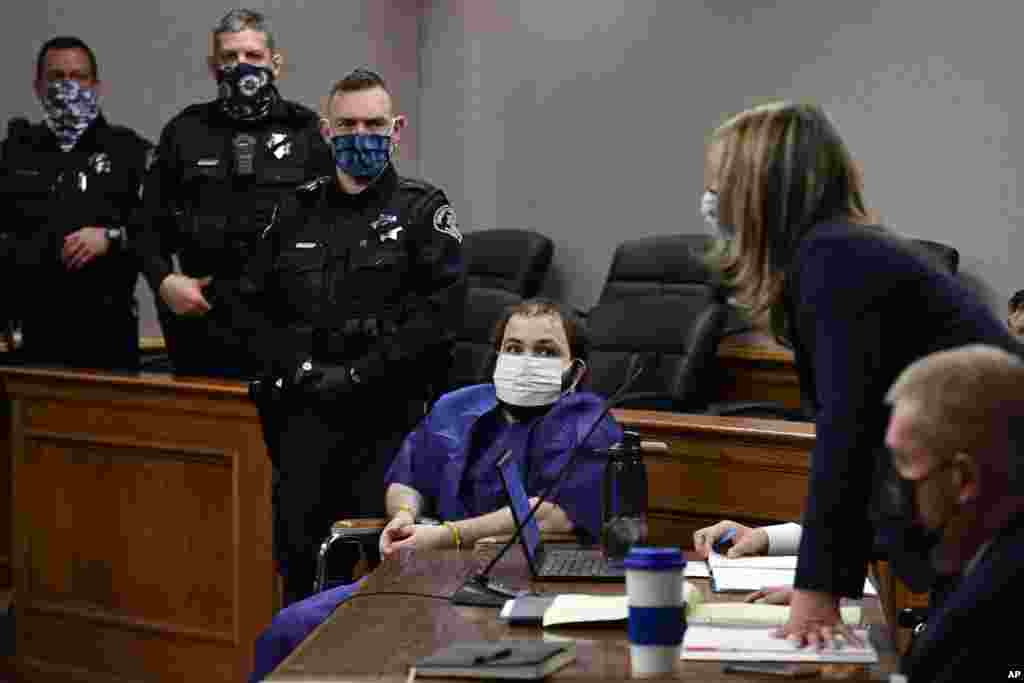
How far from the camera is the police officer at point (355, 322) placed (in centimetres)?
385

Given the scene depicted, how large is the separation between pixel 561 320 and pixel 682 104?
3.11 meters

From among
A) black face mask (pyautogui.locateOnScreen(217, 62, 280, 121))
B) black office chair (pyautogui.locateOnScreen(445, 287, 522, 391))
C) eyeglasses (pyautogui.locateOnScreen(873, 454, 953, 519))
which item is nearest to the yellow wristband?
eyeglasses (pyautogui.locateOnScreen(873, 454, 953, 519))

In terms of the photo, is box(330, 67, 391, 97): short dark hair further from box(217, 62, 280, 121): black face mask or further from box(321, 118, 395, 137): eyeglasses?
box(217, 62, 280, 121): black face mask

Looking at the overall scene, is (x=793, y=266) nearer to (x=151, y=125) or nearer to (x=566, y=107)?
(x=566, y=107)

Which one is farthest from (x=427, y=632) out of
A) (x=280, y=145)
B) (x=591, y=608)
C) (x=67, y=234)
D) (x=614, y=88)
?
(x=614, y=88)

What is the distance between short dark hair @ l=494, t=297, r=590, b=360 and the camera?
132 inches

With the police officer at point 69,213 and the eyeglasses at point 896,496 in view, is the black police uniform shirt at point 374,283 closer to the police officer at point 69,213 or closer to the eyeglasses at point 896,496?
the police officer at point 69,213

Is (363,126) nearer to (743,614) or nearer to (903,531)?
(743,614)

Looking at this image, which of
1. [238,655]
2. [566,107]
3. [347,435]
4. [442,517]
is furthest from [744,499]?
[566,107]

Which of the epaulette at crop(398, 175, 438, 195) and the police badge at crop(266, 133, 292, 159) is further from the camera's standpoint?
the police badge at crop(266, 133, 292, 159)

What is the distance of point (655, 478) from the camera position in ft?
11.9

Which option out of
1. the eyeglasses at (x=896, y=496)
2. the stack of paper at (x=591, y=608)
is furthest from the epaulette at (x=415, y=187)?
the eyeglasses at (x=896, y=496)

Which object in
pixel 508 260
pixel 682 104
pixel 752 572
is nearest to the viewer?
pixel 752 572

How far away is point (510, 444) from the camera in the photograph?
10.8 feet
